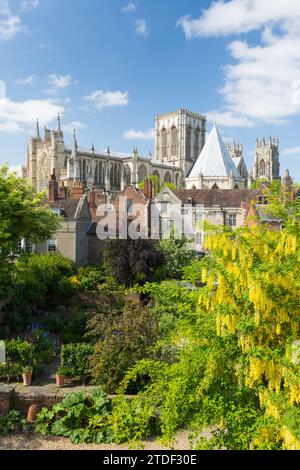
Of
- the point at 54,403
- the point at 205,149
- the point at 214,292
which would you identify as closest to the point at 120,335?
the point at 54,403

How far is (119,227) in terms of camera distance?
34531mm

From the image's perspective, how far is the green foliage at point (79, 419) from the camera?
11.8m

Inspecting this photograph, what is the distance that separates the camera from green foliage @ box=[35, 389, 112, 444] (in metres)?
11.8

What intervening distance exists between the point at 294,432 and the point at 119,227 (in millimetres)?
28801

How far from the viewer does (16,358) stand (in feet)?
52.0

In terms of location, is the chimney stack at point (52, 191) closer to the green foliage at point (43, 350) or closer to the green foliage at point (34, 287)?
the green foliage at point (34, 287)

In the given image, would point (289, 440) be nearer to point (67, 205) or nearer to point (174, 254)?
point (174, 254)

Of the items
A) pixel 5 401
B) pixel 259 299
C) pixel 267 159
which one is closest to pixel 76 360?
pixel 5 401

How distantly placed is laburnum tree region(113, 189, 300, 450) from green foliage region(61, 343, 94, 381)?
6.02 metres

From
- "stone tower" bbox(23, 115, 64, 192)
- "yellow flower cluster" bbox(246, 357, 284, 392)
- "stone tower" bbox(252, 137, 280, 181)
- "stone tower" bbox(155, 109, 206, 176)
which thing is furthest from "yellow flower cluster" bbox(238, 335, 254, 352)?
"stone tower" bbox(252, 137, 280, 181)

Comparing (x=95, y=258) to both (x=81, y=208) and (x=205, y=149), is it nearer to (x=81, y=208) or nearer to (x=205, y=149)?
(x=81, y=208)

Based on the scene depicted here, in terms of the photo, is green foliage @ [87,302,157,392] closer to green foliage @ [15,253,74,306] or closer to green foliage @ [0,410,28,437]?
green foliage @ [0,410,28,437]

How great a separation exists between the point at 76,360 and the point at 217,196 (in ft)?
106

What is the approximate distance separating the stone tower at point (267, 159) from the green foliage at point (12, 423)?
121 metres
